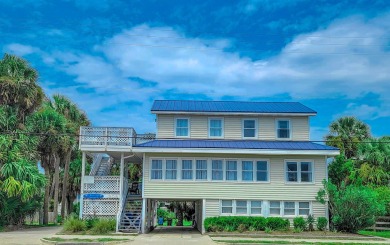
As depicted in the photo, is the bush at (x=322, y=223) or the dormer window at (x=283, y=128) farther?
the dormer window at (x=283, y=128)

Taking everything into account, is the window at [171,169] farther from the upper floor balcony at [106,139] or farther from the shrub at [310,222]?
the shrub at [310,222]

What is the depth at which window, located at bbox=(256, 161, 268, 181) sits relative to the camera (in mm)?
30844

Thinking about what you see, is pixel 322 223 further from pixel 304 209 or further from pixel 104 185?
pixel 104 185

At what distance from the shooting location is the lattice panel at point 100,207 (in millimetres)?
30469

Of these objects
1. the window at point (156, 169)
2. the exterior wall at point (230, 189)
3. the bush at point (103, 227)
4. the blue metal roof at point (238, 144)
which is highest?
the blue metal roof at point (238, 144)

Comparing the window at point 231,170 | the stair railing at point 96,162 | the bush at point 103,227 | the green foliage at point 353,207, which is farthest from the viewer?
the stair railing at point 96,162

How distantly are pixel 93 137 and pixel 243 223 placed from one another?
1167 cm

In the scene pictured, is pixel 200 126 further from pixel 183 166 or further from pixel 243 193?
pixel 243 193

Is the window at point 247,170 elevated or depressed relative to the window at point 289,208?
elevated

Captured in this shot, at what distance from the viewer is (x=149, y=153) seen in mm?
30766

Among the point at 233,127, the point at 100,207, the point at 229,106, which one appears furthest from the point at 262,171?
the point at 100,207

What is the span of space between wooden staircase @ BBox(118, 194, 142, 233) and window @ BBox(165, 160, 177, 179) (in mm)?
3000

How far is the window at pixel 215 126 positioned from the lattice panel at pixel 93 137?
8.00 meters

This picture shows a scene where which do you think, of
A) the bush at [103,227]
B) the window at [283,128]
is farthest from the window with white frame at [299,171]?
the bush at [103,227]
